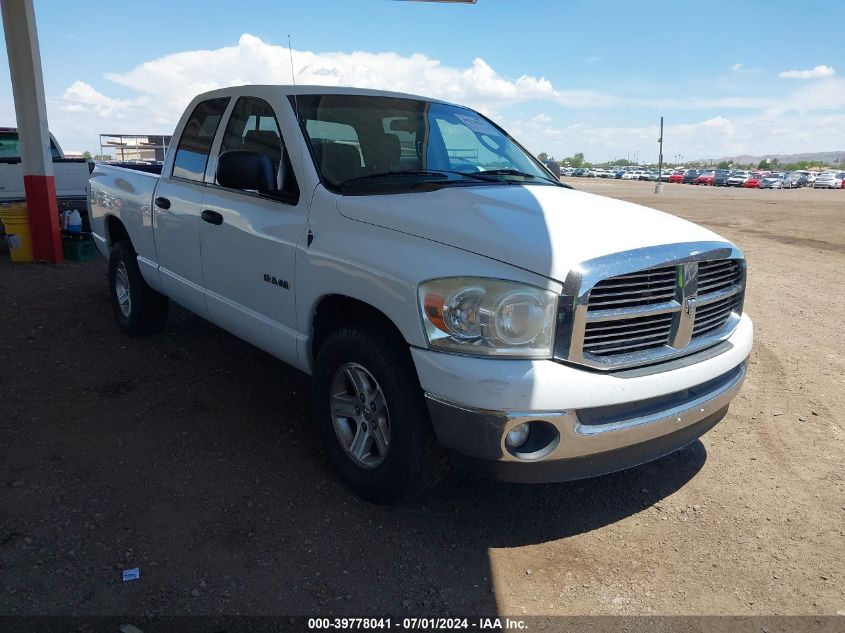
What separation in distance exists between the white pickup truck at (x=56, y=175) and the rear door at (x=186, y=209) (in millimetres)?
6566

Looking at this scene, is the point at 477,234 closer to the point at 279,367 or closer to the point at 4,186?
the point at 279,367

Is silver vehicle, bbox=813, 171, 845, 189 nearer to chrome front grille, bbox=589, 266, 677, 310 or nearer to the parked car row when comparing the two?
the parked car row

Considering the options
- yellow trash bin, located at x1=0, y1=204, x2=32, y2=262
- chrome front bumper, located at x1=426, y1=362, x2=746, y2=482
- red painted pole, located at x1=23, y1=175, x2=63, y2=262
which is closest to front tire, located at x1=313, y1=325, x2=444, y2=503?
chrome front bumper, located at x1=426, y1=362, x2=746, y2=482

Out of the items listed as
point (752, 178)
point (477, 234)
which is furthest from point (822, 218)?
point (752, 178)

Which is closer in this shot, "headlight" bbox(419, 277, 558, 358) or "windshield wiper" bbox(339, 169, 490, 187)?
"headlight" bbox(419, 277, 558, 358)

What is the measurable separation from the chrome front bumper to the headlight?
0.78 ft

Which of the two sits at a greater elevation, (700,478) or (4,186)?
(4,186)

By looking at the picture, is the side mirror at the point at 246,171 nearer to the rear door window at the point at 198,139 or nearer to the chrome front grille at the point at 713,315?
the rear door window at the point at 198,139

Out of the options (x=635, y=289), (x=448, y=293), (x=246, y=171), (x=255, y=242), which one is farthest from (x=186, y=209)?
(x=635, y=289)

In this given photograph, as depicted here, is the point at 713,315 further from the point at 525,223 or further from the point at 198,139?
the point at 198,139

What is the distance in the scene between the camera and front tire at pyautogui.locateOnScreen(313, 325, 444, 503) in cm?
274

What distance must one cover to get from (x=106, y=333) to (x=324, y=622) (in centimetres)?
438

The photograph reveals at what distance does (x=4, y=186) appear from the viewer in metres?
10.1

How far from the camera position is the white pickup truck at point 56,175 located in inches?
399
